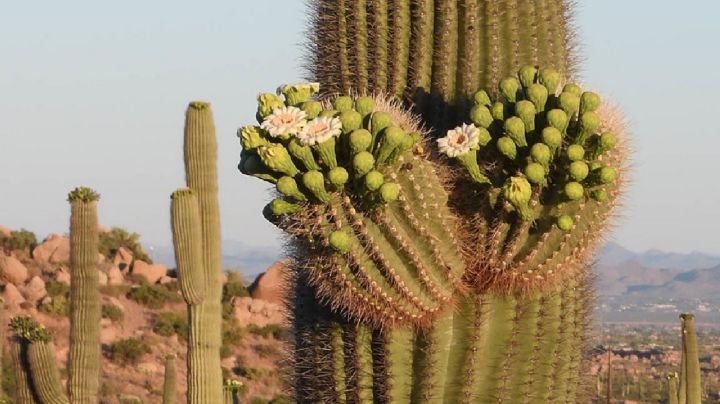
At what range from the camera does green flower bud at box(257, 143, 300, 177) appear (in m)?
3.94

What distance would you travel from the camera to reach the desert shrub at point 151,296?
2641 centimetres

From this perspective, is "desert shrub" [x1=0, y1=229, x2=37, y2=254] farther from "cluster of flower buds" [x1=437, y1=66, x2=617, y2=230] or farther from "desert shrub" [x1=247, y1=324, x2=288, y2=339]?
"cluster of flower buds" [x1=437, y1=66, x2=617, y2=230]

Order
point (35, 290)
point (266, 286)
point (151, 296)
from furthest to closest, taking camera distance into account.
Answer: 1. point (266, 286)
2. point (151, 296)
3. point (35, 290)

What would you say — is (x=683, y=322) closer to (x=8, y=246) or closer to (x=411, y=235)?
(x=411, y=235)

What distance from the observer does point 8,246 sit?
26984mm

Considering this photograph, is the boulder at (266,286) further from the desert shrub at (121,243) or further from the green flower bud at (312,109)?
the green flower bud at (312,109)

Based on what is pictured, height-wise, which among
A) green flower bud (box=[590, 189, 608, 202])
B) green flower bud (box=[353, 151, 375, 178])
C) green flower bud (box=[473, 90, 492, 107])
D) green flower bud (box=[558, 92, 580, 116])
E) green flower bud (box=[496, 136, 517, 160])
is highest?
green flower bud (box=[473, 90, 492, 107])

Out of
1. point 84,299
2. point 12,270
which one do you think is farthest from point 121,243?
point 84,299

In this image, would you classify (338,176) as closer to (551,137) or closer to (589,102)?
(551,137)

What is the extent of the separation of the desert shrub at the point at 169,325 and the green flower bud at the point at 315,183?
21.4m

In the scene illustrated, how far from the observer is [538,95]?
14.1ft

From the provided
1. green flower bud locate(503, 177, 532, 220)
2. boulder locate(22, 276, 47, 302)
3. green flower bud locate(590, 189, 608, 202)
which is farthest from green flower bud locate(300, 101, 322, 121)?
boulder locate(22, 276, 47, 302)

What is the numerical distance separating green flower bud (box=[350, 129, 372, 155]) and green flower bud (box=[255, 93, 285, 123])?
0.31 metres

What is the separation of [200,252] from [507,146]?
1274 mm
